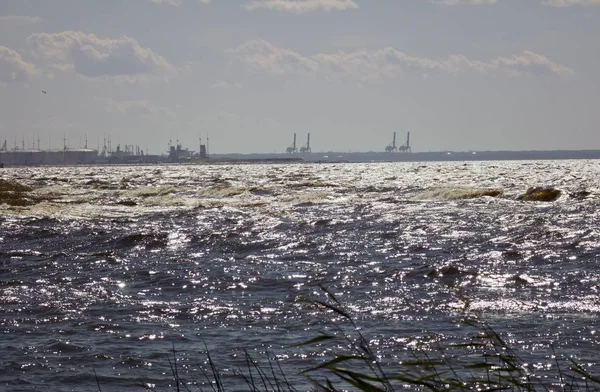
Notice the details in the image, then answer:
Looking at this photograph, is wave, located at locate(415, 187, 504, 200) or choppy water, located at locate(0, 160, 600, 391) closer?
choppy water, located at locate(0, 160, 600, 391)

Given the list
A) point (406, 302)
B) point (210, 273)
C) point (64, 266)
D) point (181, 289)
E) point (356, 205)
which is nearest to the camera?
point (406, 302)

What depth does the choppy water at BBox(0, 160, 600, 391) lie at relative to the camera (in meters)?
10.4

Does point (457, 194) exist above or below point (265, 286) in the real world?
above

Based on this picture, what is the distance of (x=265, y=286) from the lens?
1562cm

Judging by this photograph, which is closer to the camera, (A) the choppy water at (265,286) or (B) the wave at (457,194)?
(A) the choppy water at (265,286)

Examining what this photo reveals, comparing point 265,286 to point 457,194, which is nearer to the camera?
point 265,286

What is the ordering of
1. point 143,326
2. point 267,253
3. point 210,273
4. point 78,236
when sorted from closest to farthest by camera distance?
1. point 143,326
2. point 210,273
3. point 267,253
4. point 78,236

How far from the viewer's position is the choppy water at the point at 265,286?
1038 cm

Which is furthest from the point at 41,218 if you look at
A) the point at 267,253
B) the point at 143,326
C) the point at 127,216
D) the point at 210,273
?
the point at 143,326

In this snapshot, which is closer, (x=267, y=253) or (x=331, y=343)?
(x=331, y=343)

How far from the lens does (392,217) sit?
2944 centimetres

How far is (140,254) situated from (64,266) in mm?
2537

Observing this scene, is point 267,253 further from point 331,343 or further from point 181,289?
point 331,343

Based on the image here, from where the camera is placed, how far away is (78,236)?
24.6m
